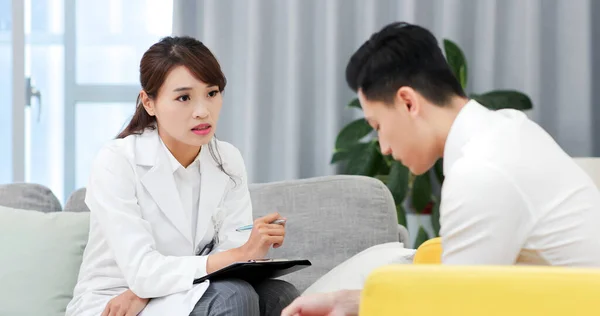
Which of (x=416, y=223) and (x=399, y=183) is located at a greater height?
(x=399, y=183)

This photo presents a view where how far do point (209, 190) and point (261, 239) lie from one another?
27 centimetres

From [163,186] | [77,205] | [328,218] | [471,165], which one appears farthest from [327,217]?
[471,165]

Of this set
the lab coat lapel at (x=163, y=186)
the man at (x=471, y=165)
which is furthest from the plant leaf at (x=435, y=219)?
the man at (x=471, y=165)

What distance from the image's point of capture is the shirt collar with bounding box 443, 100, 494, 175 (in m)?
1.54

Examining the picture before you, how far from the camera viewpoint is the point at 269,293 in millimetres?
2334

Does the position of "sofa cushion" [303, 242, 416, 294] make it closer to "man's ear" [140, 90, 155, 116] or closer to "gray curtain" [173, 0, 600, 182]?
"man's ear" [140, 90, 155, 116]

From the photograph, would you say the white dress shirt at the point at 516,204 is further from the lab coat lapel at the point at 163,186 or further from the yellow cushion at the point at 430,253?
the lab coat lapel at the point at 163,186

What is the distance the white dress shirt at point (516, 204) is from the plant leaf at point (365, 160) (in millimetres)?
2362

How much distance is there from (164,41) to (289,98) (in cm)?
171

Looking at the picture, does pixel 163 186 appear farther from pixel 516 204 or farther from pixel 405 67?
pixel 516 204

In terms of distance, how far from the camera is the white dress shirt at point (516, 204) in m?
1.43

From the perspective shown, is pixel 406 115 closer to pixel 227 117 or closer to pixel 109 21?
pixel 227 117

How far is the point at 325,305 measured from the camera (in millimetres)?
1612

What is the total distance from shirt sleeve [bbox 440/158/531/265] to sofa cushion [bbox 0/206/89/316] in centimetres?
152
